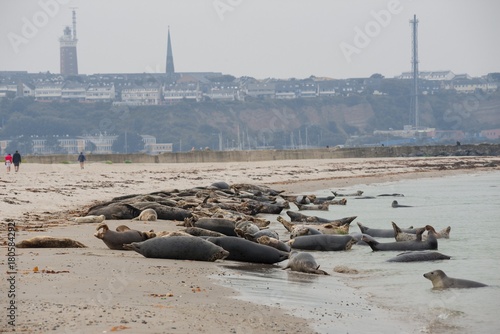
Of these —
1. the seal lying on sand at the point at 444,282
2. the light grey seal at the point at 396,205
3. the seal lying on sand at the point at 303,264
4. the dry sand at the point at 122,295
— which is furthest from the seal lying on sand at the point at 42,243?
the light grey seal at the point at 396,205

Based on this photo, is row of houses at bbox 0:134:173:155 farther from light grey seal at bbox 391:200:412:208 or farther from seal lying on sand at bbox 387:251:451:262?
seal lying on sand at bbox 387:251:451:262

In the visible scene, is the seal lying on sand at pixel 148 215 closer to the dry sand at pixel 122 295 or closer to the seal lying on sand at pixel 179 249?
the dry sand at pixel 122 295

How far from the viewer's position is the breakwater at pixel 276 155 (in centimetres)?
5244

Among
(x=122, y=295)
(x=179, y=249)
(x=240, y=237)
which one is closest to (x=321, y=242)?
(x=240, y=237)

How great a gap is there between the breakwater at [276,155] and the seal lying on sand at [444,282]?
41.1 m

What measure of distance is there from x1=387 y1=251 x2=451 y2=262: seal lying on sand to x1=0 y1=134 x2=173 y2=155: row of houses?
13812cm

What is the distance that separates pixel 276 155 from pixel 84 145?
Result: 102 m

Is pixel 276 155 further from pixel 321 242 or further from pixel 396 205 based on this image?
pixel 321 242

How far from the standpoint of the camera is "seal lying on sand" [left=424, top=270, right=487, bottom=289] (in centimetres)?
1009

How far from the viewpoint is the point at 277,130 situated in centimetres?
19875

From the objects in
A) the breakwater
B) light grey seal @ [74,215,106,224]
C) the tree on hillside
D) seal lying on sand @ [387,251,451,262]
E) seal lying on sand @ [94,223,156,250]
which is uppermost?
seal lying on sand @ [94,223,156,250]

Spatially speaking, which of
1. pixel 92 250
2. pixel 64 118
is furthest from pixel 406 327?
pixel 64 118

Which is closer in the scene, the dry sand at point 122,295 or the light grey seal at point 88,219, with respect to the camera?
the dry sand at point 122,295

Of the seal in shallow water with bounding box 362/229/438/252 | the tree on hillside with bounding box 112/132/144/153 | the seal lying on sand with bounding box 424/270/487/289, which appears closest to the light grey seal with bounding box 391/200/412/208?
the seal in shallow water with bounding box 362/229/438/252
